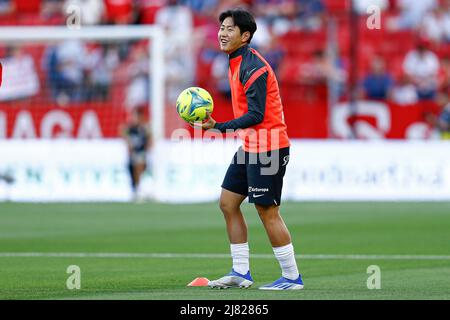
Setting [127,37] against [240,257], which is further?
[127,37]

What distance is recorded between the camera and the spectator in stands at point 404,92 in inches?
1144

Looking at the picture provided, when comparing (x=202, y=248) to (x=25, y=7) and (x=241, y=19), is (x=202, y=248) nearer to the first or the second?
(x=241, y=19)

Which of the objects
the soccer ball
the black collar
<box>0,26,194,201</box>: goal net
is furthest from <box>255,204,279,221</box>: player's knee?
<box>0,26,194,201</box>: goal net

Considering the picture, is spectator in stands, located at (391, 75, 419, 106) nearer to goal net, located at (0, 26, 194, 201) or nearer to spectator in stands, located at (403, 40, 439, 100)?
spectator in stands, located at (403, 40, 439, 100)

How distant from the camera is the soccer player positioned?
34.3 feet

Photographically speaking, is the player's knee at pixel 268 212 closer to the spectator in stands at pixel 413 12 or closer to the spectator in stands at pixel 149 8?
the spectator in stands at pixel 149 8

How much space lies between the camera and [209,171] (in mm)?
26500

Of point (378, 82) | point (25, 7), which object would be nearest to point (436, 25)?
point (378, 82)

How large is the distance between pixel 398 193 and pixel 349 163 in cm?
130

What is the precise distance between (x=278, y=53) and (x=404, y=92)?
332 centimetres

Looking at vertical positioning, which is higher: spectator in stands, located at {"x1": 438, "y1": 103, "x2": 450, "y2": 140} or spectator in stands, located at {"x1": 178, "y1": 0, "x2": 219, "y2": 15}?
spectator in stands, located at {"x1": 178, "y1": 0, "x2": 219, "y2": 15}

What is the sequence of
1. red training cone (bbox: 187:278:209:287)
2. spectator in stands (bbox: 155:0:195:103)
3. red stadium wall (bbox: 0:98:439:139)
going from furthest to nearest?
spectator in stands (bbox: 155:0:195:103), red stadium wall (bbox: 0:98:439:139), red training cone (bbox: 187:278:209:287)

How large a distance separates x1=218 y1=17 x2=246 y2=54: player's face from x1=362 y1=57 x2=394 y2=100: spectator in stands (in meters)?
18.0
